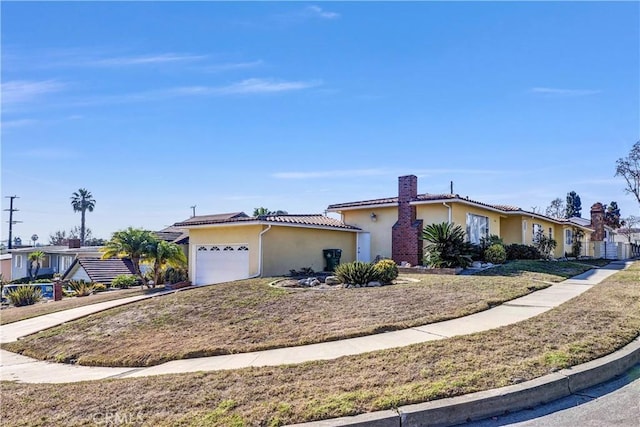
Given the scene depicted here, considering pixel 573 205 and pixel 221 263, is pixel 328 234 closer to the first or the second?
pixel 221 263

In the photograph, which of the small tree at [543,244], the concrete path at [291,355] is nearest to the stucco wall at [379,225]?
the concrete path at [291,355]

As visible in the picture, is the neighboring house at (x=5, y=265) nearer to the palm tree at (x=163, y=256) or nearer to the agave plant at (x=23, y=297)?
the agave plant at (x=23, y=297)

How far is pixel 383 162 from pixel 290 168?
16.8ft

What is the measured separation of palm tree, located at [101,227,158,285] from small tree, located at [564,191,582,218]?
200 ft

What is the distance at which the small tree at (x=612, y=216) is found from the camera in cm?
5620

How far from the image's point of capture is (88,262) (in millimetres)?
28828

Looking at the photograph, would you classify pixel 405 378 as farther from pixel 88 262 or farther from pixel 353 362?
pixel 88 262

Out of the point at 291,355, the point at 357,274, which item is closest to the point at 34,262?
the point at 357,274

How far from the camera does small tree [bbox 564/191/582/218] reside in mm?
62987

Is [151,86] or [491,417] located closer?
[491,417]

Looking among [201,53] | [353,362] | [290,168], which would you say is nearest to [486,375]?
[353,362]

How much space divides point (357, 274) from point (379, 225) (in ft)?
26.9

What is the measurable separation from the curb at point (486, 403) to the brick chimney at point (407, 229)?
45.1 feet

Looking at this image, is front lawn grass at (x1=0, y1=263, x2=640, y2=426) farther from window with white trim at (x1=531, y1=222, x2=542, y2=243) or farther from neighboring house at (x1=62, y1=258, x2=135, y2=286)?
neighboring house at (x1=62, y1=258, x2=135, y2=286)
